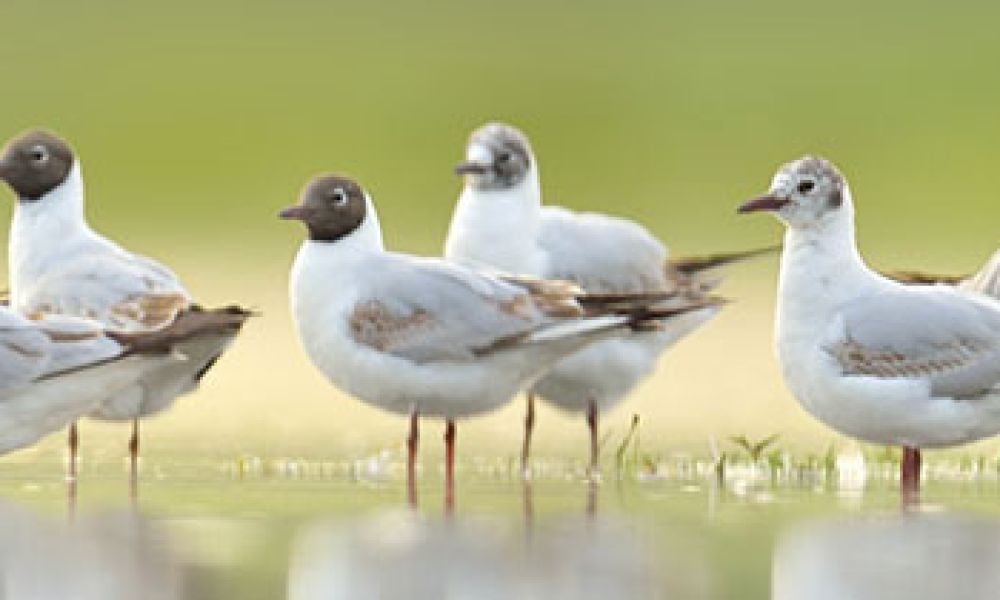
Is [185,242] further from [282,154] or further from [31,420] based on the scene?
[31,420]

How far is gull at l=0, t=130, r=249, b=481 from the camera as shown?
12.7 m

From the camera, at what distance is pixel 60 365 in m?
11.3

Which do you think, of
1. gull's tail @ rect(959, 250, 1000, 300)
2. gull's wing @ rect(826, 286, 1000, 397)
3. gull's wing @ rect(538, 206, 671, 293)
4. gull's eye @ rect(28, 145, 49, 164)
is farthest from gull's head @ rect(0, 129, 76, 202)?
gull's tail @ rect(959, 250, 1000, 300)

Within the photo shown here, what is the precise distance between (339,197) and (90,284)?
3.58 feet

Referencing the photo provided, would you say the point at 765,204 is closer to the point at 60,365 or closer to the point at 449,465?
the point at 449,465

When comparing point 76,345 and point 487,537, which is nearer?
point 487,537

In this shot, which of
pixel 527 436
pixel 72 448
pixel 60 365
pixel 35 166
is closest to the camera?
pixel 60 365

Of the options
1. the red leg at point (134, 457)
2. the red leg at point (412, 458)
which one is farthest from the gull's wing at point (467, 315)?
the red leg at point (134, 457)

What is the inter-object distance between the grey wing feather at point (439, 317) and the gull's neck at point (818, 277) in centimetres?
101

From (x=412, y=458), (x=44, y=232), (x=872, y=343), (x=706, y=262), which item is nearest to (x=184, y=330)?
(x=412, y=458)

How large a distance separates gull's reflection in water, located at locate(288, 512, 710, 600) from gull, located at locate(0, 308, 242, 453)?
3.38ft

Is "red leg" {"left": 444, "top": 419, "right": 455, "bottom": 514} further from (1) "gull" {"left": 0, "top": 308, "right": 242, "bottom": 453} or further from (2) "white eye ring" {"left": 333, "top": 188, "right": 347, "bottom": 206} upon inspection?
(1) "gull" {"left": 0, "top": 308, "right": 242, "bottom": 453}

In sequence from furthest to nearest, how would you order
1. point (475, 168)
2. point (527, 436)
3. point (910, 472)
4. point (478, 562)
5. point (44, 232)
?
point (475, 168) → point (44, 232) → point (527, 436) → point (910, 472) → point (478, 562)

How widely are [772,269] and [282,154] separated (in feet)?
37.3
